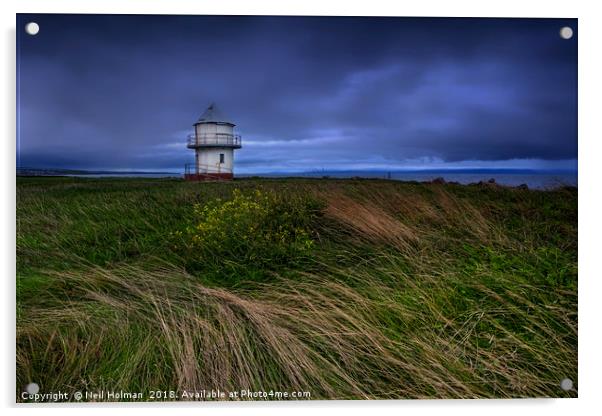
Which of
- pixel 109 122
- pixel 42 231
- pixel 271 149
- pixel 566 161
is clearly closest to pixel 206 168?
pixel 271 149

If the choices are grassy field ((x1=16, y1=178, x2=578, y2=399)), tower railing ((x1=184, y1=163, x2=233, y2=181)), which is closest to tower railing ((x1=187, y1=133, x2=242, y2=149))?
tower railing ((x1=184, y1=163, x2=233, y2=181))

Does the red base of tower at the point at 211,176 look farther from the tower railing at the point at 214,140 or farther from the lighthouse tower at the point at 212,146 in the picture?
the tower railing at the point at 214,140

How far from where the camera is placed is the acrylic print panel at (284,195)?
2861 mm

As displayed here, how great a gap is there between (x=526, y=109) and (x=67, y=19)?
149 inches

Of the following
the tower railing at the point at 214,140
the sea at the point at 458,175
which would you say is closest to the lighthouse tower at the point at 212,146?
the tower railing at the point at 214,140

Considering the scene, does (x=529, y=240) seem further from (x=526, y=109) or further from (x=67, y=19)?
(x=67, y=19)

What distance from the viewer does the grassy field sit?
9.18 ft

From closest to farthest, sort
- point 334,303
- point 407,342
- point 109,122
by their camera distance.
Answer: point 407,342, point 334,303, point 109,122

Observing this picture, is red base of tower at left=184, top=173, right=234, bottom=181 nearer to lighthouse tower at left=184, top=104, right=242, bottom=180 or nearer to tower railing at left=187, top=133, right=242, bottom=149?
lighthouse tower at left=184, top=104, right=242, bottom=180

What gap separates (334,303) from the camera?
3.00 metres

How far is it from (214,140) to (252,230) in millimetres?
813

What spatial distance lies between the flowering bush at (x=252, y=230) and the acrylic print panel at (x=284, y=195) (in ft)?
0.06

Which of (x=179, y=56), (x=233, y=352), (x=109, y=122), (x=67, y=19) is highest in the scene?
(x=67, y=19)

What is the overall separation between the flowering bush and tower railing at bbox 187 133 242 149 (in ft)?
1.39
